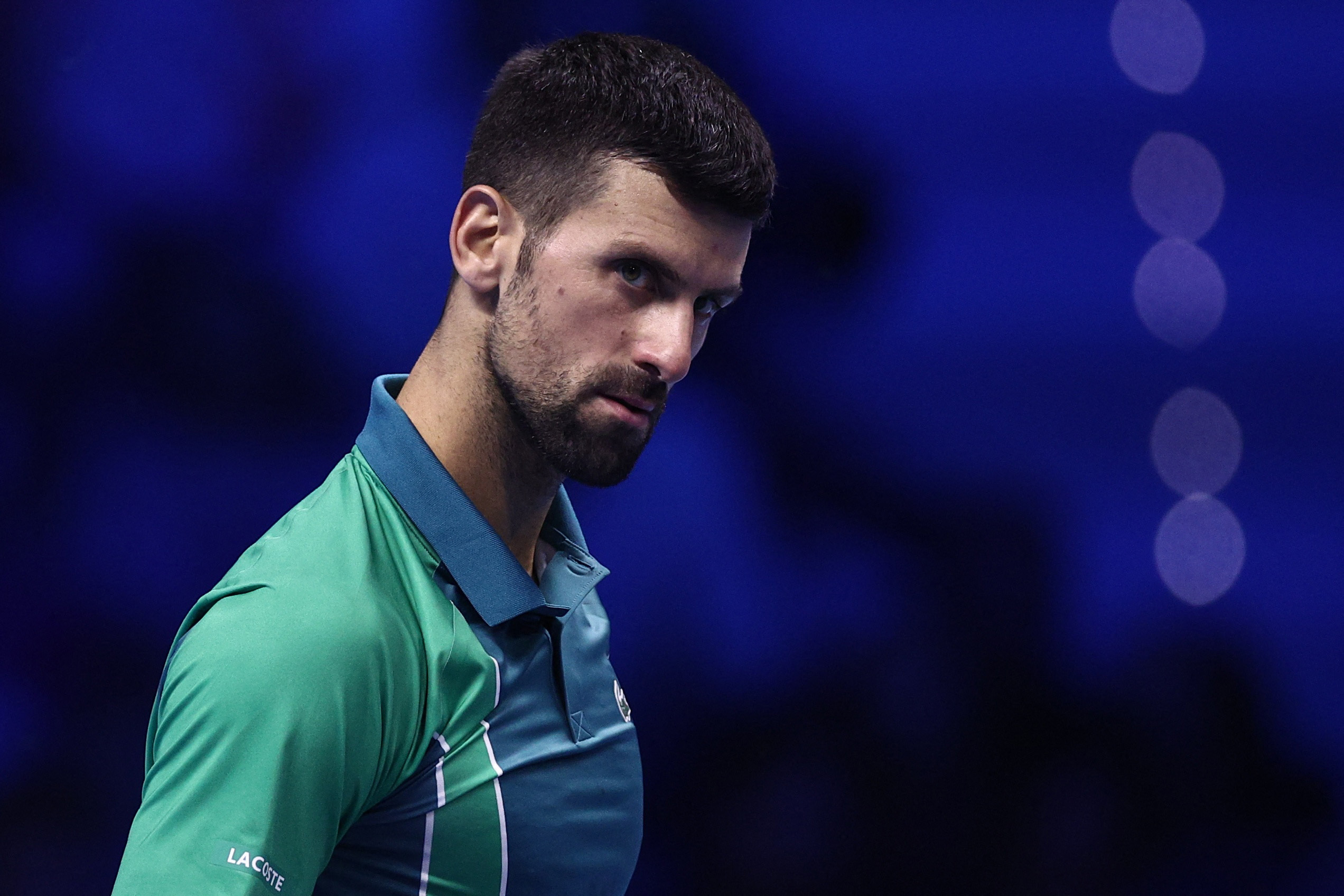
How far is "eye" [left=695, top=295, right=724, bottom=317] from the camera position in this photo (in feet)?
2.81

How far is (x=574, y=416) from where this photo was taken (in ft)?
2.68

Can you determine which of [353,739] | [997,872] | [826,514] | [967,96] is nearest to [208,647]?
[353,739]

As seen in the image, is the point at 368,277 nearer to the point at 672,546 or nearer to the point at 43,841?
the point at 672,546

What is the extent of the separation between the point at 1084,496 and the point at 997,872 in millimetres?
501

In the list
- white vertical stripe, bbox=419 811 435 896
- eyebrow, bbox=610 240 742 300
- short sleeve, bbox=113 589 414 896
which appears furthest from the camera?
eyebrow, bbox=610 240 742 300

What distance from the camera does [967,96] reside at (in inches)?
65.9

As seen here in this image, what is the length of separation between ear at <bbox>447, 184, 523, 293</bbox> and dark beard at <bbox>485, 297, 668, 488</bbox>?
0.13ft

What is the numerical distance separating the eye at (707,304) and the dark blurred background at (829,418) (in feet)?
2.41

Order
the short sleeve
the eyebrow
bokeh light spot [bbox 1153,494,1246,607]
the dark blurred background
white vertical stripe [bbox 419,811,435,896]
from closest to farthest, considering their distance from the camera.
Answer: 1. the short sleeve
2. white vertical stripe [bbox 419,811,435,896]
3. the eyebrow
4. the dark blurred background
5. bokeh light spot [bbox 1153,494,1246,607]

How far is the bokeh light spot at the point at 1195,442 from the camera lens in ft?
5.44

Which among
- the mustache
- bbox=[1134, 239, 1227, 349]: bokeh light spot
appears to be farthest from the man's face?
bbox=[1134, 239, 1227, 349]: bokeh light spot

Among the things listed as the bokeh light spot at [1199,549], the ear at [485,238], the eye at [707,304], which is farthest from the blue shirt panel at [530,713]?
the bokeh light spot at [1199,549]

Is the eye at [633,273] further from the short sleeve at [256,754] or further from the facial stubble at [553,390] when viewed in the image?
the short sleeve at [256,754]

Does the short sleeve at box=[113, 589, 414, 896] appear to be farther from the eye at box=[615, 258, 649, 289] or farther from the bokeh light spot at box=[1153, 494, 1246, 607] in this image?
the bokeh light spot at box=[1153, 494, 1246, 607]
